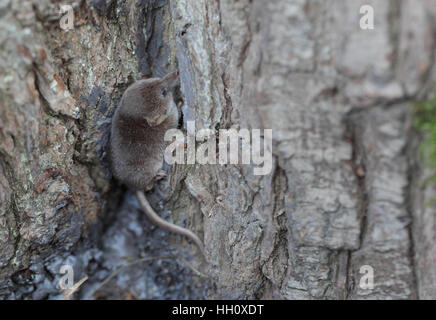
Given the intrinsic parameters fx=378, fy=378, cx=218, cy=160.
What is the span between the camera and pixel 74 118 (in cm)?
241

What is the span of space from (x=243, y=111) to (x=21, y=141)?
51.0 inches

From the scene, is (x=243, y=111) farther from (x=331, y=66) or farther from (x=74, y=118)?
(x=74, y=118)

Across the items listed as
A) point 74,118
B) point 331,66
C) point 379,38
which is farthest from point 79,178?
point 379,38
